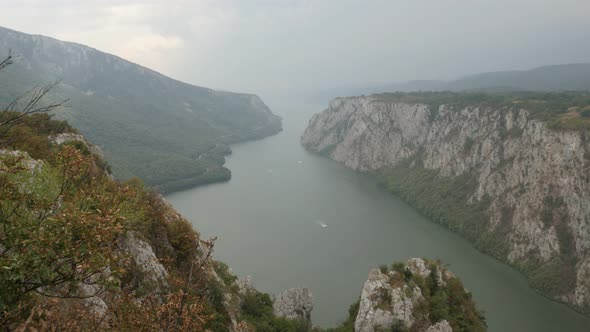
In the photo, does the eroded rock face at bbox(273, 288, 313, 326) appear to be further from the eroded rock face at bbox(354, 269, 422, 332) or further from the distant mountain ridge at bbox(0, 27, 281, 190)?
the distant mountain ridge at bbox(0, 27, 281, 190)

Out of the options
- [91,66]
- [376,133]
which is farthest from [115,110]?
[376,133]

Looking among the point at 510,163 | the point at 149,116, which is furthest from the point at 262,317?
the point at 149,116

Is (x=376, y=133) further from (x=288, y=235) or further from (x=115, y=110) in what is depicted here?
(x=115, y=110)

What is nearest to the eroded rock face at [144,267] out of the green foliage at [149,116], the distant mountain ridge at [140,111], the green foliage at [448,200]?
the green foliage at [149,116]

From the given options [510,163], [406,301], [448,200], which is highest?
[510,163]

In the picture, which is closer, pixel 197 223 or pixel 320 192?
pixel 197 223

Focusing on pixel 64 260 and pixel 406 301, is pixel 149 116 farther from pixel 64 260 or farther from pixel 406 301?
pixel 64 260
